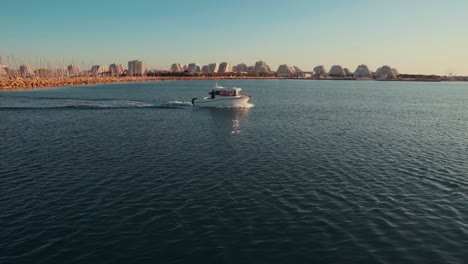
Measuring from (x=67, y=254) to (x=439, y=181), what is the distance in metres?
27.4

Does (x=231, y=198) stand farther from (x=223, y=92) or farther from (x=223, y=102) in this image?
(x=223, y=92)

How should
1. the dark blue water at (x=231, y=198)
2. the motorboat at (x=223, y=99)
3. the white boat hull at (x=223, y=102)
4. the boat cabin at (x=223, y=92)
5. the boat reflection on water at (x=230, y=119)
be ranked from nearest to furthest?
the dark blue water at (x=231, y=198) < the boat reflection on water at (x=230, y=119) < the white boat hull at (x=223, y=102) < the motorboat at (x=223, y=99) < the boat cabin at (x=223, y=92)

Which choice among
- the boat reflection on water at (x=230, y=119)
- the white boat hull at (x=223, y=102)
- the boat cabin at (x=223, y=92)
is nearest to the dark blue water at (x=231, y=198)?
the boat reflection on water at (x=230, y=119)

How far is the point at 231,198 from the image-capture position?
23672 millimetres

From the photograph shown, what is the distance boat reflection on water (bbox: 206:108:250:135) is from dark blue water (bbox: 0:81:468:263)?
7.71m

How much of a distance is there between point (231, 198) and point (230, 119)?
41.6m

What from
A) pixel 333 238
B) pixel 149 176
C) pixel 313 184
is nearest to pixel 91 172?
pixel 149 176

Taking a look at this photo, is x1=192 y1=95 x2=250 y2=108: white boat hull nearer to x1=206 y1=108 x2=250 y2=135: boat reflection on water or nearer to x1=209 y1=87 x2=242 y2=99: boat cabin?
x1=209 y1=87 x2=242 y2=99: boat cabin

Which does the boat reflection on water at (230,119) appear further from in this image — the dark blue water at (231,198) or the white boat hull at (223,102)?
the dark blue water at (231,198)

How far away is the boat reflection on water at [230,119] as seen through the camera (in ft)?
179

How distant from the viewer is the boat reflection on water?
5453 cm

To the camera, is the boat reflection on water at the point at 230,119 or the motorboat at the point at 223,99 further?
the motorboat at the point at 223,99

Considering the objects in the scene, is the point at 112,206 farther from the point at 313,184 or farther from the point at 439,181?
the point at 439,181

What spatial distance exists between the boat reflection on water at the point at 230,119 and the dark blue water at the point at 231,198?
771 centimetres
